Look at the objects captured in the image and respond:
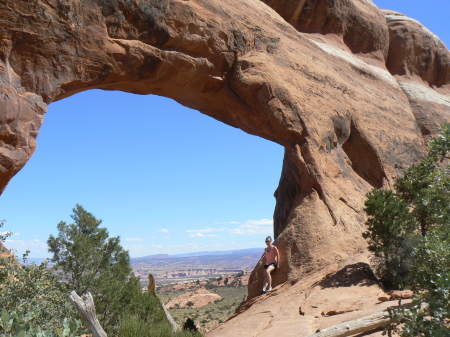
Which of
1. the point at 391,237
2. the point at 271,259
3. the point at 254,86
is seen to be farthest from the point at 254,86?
the point at 391,237

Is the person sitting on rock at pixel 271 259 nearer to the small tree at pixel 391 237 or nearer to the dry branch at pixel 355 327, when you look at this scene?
the small tree at pixel 391 237

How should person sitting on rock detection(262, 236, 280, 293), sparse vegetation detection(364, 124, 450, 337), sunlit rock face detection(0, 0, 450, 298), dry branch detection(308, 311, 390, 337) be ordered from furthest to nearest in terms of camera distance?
person sitting on rock detection(262, 236, 280, 293) → sunlit rock face detection(0, 0, 450, 298) → dry branch detection(308, 311, 390, 337) → sparse vegetation detection(364, 124, 450, 337)

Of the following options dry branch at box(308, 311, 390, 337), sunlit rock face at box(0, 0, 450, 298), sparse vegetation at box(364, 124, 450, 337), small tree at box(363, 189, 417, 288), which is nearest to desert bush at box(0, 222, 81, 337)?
sunlit rock face at box(0, 0, 450, 298)

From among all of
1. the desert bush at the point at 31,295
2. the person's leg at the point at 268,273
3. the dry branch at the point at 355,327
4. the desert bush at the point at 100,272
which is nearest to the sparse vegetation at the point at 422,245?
the dry branch at the point at 355,327

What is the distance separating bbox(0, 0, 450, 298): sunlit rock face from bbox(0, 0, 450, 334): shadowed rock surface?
0.11 feet

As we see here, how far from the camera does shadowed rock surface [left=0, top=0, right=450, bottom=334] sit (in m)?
9.60

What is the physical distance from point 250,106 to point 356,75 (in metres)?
7.21

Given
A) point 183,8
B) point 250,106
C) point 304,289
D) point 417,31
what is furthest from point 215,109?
point 417,31

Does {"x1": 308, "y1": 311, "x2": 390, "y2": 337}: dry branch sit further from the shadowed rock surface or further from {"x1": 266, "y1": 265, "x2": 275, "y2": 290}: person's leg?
{"x1": 266, "y1": 265, "x2": 275, "y2": 290}: person's leg

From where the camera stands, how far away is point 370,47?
23.1m

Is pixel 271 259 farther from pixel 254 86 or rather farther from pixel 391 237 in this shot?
pixel 254 86

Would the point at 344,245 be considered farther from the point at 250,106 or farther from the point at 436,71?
the point at 436,71

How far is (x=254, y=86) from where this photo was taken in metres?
13.8

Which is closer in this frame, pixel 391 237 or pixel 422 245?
pixel 422 245
